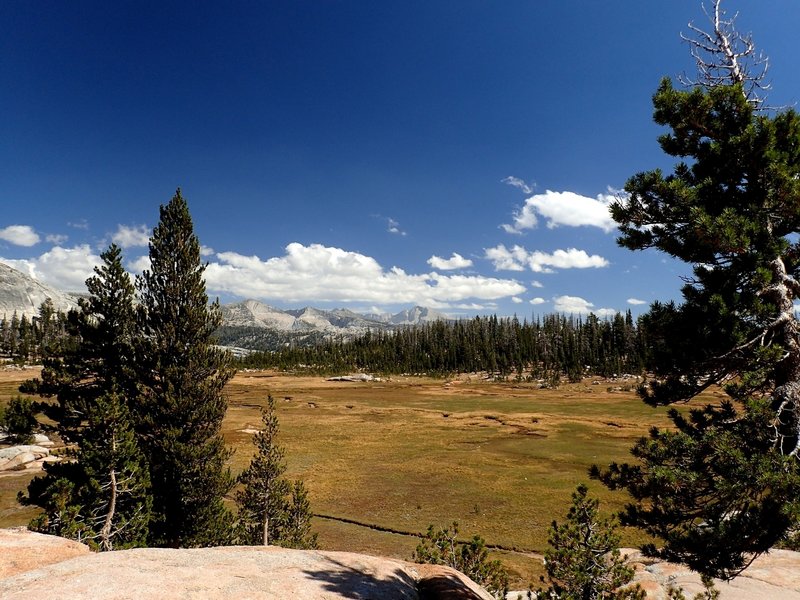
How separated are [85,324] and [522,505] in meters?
34.1

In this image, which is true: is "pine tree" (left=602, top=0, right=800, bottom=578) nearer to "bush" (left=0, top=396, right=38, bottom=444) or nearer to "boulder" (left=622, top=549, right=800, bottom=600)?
"boulder" (left=622, top=549, right=800, bottom=600)

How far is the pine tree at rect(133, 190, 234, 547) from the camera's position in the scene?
24375 millimetres

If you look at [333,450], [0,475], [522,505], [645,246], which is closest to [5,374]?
[0,475]

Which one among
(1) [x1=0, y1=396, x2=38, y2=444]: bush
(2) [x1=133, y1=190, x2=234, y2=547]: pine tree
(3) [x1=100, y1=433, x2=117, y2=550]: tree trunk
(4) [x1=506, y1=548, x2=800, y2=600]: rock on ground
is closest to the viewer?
(4) [x1=506, y1=548, x2=800, y2=600]: rock on ground

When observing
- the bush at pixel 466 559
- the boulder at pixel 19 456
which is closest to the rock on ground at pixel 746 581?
the bush at pixel 466 559

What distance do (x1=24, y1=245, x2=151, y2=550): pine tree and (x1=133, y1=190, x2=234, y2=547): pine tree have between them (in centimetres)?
131

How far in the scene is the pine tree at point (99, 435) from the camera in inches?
745

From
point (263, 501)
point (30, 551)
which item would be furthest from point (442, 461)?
point (30, 551)

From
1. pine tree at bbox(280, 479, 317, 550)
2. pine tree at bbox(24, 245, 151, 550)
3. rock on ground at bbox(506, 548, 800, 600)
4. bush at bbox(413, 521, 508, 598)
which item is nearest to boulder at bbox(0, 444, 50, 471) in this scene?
pine tree at bbox(24, 245, 151, 550)

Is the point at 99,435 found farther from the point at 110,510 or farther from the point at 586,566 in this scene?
the point at 586,566

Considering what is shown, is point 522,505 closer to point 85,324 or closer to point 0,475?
point 85,324

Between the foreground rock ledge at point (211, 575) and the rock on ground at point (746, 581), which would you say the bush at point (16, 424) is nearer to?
the foreground rock ledge at point (211, 575)

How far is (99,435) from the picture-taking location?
20.1 m

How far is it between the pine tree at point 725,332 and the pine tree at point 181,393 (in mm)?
23205
